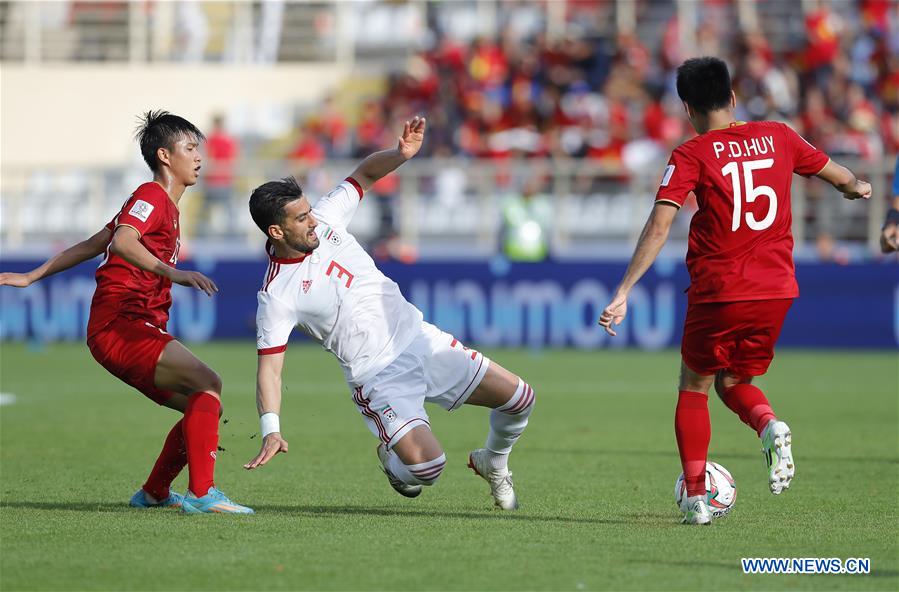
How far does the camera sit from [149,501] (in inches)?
298

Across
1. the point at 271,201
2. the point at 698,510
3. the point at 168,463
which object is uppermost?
the point at 271,201

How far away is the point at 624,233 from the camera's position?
21.4 meters

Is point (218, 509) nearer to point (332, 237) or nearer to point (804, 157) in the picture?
point (332, 237)

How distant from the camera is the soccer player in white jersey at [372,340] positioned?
7.00 meters

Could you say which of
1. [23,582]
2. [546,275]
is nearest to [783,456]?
[23,582]

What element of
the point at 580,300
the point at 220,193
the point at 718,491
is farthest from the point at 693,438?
the point at 220,193

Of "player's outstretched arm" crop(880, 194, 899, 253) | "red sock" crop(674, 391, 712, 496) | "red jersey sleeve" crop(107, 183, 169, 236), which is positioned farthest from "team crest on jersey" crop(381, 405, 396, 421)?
"player's outstretched arm" crop(880, 194, 899, 253)

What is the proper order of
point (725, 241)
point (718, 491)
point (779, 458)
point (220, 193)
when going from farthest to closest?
point (220, 193) → point (718, 491) → point (725, 241) → point (779, 458)

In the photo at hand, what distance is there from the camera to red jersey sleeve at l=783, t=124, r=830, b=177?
671 cm

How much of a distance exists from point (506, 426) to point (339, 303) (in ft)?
3.59

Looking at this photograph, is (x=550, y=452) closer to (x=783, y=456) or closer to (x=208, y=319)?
(x=783, y=456)

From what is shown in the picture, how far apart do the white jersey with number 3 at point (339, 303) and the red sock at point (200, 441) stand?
1.60 ft

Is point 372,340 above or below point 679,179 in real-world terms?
below

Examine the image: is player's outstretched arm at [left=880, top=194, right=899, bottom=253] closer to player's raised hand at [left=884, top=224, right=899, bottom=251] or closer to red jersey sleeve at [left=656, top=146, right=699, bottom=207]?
player's raised hand at [left=884, top=224, right=899, bottom=251]
